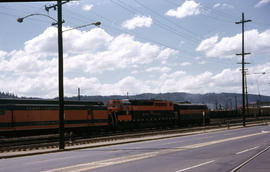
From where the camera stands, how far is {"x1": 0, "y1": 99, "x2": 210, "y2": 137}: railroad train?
29.2 metres

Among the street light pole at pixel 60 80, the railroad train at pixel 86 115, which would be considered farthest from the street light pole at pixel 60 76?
the railroad train at pixel 86 115

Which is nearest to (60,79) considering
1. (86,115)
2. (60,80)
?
(60,80)

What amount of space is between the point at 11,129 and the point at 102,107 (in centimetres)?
1319

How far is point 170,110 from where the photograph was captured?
5450cm

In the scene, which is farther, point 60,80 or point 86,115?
point 86,115

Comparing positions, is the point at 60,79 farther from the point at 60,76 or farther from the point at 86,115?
the point at 86,115

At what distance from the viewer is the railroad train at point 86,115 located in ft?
95.8

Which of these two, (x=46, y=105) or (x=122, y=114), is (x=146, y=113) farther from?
(x=46, y=105)

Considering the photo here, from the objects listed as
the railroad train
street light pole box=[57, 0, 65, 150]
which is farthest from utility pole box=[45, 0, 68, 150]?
the railroad train

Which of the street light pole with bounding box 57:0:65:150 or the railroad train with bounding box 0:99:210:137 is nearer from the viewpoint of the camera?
the street light pole with bounding box 57:0:65:150

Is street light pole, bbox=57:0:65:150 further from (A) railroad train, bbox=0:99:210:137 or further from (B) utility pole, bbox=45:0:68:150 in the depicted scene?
(A) railroad train, bbox=0:99:210:137

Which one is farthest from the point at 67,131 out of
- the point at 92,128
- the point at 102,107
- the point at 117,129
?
the point at 117,129

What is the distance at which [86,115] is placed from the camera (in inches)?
1455

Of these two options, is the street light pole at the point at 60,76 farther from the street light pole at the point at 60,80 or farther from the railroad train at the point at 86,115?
the railroad train at the point at 86,115
